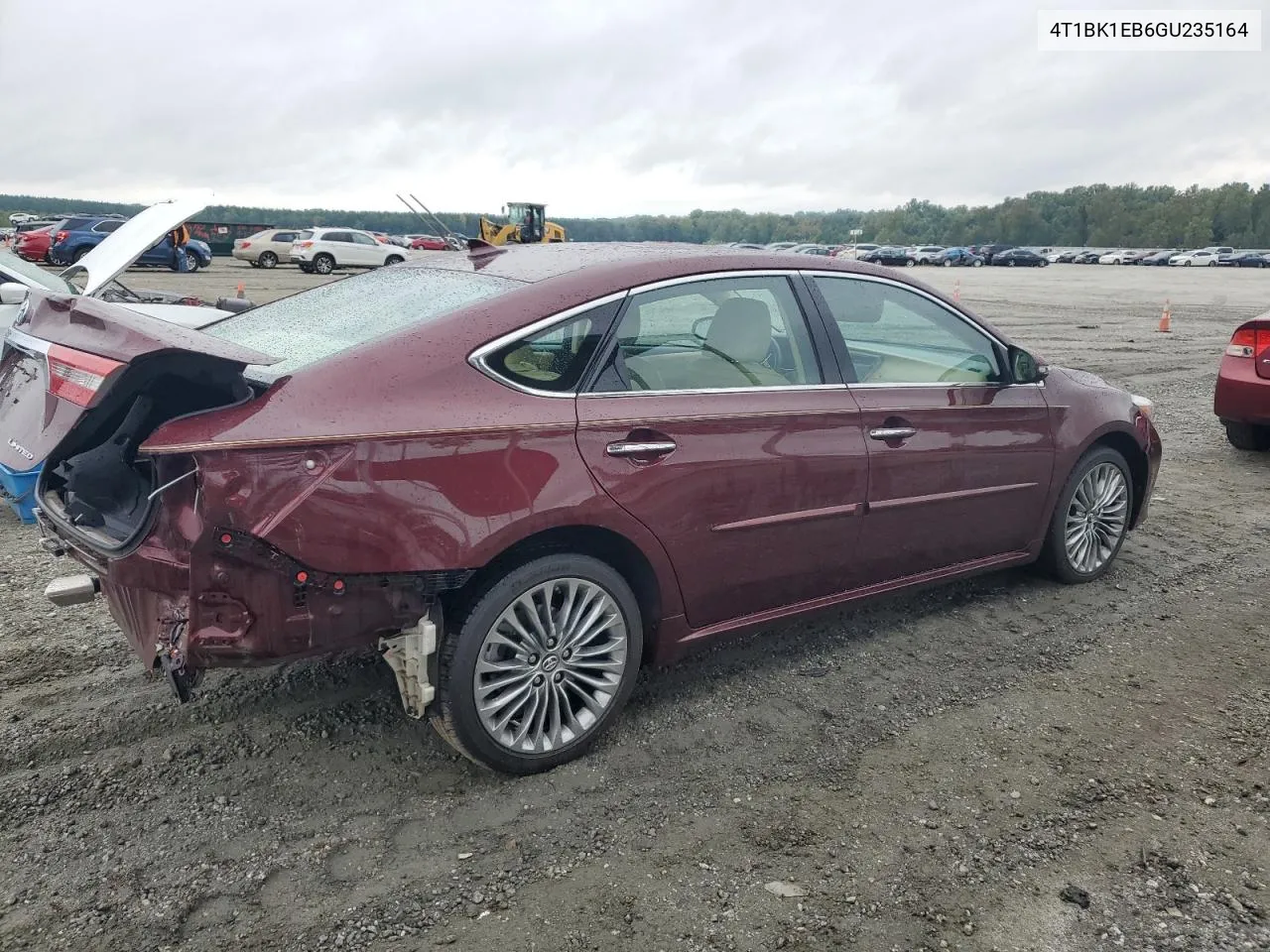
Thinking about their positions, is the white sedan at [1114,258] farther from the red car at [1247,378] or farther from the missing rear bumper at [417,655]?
the missing rear bumper at [417,655]

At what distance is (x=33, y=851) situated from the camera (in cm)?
268

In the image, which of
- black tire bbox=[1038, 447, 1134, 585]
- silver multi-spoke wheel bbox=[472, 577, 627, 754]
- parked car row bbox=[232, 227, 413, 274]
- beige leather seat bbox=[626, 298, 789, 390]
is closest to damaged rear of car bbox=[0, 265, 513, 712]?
silver multi-spoke wheel bbox=[472, 577, 627, 754]

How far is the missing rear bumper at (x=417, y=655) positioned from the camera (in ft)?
9.29

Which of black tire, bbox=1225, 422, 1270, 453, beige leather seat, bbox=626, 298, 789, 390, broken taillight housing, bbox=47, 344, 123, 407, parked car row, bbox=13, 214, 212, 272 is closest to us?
broken taillight housing, bbox=47, 344, 123, 407

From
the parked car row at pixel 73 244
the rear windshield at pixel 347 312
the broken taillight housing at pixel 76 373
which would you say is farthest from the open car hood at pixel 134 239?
the parked car row at pixel 73 244

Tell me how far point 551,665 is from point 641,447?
2.45 ft

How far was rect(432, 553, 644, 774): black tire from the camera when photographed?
9.47 feet

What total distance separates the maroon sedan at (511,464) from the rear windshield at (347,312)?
0.7 inches

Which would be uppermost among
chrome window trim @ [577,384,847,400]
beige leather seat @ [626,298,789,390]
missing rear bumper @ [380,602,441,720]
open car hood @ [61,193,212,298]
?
open car hood @ [61,193,212,298]

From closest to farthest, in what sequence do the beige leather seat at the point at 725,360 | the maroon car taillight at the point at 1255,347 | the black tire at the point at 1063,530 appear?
the beige leather seat at the point at 725,360, the black tire at the point at 1063,530, the maroon car taillight at the point at 1255,347

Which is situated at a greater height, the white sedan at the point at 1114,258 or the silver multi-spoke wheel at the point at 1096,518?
the white sedan at the point at 1114,258

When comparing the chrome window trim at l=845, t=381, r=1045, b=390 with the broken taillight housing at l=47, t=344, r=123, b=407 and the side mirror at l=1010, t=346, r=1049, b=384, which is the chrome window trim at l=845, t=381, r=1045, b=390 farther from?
the broken taillight housing at l=47, t=344, r=123, b=407

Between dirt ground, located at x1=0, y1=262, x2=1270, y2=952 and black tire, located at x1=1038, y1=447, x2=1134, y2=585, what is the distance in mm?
321

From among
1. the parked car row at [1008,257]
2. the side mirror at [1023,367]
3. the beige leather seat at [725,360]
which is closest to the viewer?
the beige leather seat at [725,360]
